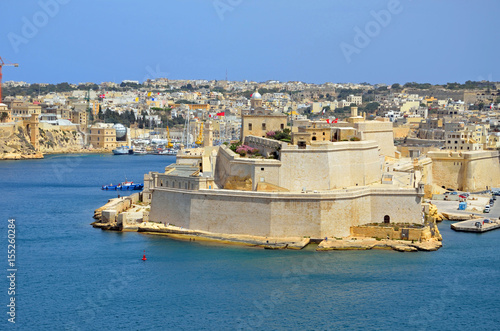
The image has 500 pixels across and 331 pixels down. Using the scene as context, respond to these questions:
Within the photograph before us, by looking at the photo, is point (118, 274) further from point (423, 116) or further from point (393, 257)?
point (423, 116)

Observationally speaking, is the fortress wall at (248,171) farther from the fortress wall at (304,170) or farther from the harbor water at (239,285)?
the harbor water at (239,285)

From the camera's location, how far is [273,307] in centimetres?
1881

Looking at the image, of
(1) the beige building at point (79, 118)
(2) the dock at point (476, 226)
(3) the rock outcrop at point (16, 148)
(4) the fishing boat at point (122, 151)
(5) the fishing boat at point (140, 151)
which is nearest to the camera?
(2) the dock at point (476, 226)

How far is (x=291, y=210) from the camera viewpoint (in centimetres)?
2395

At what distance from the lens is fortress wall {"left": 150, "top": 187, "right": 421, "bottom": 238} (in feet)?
78.5

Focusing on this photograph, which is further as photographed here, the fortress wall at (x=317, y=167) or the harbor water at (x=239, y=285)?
the fortress wall at (x=317, y=167)

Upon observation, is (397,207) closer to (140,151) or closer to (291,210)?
(291,210)

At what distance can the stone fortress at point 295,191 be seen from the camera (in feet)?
78.7

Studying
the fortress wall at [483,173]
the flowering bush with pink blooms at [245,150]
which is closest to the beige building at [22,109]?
the fortress wall at [483,173]

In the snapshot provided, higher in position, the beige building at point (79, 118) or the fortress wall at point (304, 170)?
the beige building at point (79, 118)

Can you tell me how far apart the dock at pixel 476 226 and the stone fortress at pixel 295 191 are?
7.16 ft

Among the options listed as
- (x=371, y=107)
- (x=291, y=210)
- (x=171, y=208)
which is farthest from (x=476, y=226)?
(x=371, y=107)

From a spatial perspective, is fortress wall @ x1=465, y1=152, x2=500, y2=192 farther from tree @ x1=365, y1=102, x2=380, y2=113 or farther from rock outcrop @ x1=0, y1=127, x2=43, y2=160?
tree @ x1=365, y1=102, x2=380, y2=113

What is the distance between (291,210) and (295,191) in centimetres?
159
